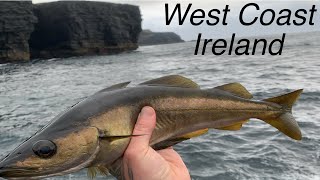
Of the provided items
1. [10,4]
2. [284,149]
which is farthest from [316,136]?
[10,4]

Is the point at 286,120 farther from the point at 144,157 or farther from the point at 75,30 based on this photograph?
the point at 75,30

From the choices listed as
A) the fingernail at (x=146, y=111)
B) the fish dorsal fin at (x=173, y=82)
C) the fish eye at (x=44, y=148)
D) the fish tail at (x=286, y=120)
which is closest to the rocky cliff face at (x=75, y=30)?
the fish dorsal fin at (x=173, y=82)

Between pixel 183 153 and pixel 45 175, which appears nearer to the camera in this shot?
pixel 45 175

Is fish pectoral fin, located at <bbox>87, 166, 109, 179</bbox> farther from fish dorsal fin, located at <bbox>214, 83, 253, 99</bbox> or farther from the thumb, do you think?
fish dorsal fin, located at <bbox>214, 83, 253, 99</bbox>

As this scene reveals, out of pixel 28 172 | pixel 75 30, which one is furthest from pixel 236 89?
pixel 75 30

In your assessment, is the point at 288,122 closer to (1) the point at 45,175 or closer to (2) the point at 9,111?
(1) the point at 45,175

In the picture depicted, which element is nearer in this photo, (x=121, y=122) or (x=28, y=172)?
(x=28, y=172)

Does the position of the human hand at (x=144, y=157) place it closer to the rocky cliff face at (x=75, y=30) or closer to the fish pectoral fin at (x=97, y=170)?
the fish pectoral fin at (x=97, y=170)
